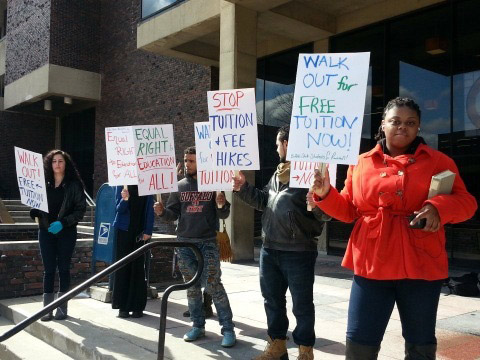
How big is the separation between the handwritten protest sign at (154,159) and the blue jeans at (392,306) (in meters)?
2.64

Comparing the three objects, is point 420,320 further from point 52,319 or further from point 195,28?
point 195,28

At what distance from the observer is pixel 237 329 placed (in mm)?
5059

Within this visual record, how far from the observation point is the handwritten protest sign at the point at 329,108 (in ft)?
9.98

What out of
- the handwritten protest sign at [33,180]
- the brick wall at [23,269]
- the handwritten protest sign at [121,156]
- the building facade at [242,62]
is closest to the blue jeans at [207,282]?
the handwritten protest sign at [121,156]

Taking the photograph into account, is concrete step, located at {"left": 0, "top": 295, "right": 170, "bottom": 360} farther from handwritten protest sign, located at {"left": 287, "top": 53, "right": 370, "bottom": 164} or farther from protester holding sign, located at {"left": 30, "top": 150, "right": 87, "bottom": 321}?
handwritten protest sign, located at {"left": 287, "top": 53, "right": 370, "bottom": 164}

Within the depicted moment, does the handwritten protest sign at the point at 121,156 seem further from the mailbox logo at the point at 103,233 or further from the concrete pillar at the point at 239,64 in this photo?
the concrete pillar at the point at 239,64

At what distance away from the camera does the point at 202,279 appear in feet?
15.1

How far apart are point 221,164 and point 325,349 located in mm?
1919

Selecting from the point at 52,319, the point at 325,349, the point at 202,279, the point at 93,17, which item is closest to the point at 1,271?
the point at 52,319

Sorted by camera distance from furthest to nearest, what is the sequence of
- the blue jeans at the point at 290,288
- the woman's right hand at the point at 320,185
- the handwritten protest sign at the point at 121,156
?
the handwritten protest sign at the point at 121,156 → the blue jeans at the point at 290,288 → the woman's right hand at the point at 320,185

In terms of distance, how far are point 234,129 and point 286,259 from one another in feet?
4.11

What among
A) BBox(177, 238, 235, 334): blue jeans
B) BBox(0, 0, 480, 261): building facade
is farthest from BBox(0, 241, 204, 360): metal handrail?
BBox(0, 0, 480, 261): building facade

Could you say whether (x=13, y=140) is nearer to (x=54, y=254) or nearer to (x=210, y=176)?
(x=54, y=254)

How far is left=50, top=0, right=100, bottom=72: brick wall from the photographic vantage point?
19281 millimetres
